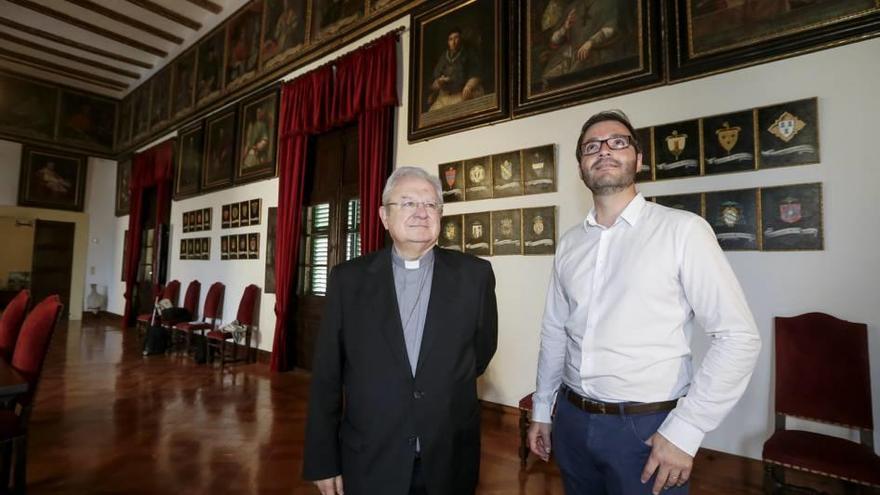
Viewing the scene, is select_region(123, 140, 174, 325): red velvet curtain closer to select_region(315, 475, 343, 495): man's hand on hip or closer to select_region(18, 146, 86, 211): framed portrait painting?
select_region(18, 146, 86, 211): framed portrait painting

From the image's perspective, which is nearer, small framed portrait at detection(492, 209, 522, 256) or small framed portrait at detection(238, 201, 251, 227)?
small framed portrait at detection(492, 209, 522, 256)

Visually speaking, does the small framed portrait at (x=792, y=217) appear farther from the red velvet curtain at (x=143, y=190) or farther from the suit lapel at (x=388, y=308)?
the red velvet curtain at (x=143, y=190)

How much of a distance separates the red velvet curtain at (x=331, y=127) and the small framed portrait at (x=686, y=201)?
3.29m

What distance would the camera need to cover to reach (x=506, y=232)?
457cm

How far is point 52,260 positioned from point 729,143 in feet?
54.0

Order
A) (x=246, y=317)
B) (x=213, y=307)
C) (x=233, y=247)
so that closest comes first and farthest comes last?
(x=246, y=317) < (x=213, y=307) < (x=233, y=247)

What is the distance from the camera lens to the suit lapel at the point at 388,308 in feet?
4.94

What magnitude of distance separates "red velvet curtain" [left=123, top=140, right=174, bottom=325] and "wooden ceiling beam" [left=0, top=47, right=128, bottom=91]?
253 cm

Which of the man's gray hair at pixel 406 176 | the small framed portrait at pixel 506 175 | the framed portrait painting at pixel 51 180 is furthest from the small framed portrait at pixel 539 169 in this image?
the framed portrait painting at pixel 51 180

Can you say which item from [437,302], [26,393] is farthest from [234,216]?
[437,302]

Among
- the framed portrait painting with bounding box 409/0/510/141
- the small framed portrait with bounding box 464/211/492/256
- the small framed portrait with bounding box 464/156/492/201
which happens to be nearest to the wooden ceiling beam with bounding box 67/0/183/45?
the framed portrait painting with bounding box 409/0/510/141

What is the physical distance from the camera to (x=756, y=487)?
2939mm

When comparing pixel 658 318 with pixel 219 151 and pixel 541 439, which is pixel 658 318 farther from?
pixel 219 151

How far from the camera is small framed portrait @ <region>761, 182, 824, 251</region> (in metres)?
2.95
